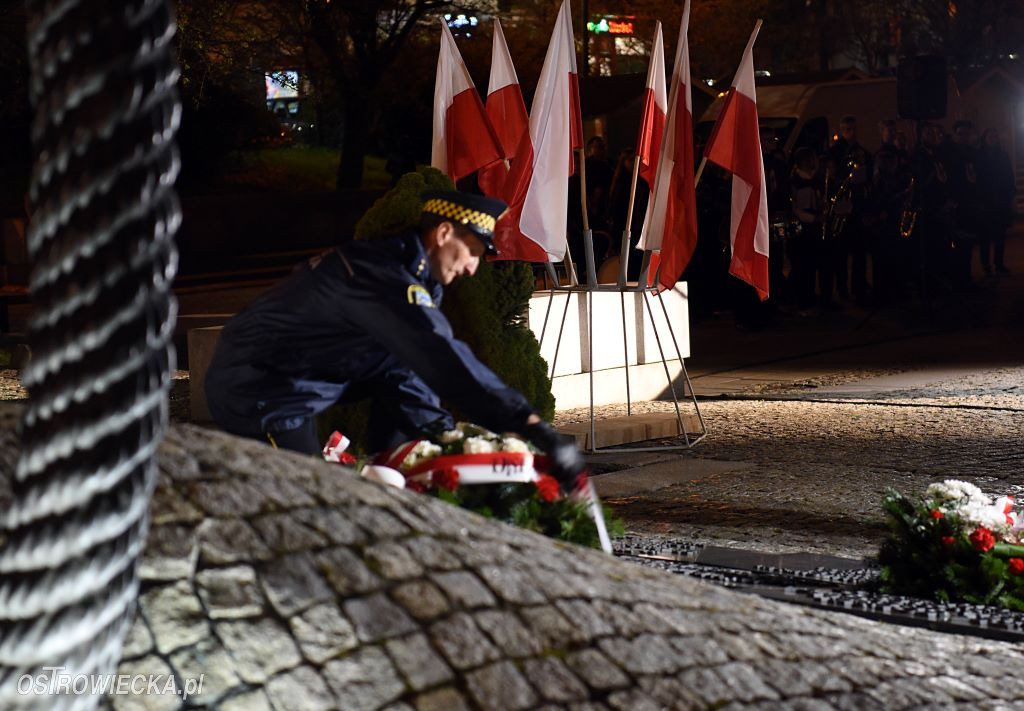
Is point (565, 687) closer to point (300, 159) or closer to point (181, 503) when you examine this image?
point (181, 503)

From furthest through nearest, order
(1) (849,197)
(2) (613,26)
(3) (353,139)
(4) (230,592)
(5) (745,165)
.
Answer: (2) (613,26)
(3) (353,139)
(1) (849,197)
(5) (745,165)
(4) (230,592)

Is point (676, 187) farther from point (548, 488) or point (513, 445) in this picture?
point (548, 488)

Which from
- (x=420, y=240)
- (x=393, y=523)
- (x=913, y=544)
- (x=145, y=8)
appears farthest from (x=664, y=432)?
(x=145, y=8)

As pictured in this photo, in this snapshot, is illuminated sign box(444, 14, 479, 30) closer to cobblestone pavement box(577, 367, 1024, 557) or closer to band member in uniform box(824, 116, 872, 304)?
band member in uniform box(824, 116, 872, 304)

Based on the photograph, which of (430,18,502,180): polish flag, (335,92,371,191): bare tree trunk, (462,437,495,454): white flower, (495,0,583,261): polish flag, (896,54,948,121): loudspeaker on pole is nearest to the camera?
(462,437,495,454): white flower

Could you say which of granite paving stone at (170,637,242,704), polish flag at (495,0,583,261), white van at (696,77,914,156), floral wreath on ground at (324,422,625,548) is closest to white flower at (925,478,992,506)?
floral wreath on ground at (324,422,625,548)

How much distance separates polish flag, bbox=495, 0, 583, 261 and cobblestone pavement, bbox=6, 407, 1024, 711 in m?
5.49

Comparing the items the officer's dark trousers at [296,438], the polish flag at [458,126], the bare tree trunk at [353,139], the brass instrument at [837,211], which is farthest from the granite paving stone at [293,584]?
the bare tree trunk at [353,139]

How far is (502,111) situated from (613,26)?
38.8m

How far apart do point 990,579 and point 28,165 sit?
98.3 feet

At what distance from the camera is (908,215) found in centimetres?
1930

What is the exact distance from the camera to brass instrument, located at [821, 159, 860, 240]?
18469 mm

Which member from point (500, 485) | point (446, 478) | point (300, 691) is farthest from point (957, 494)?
point (300, 691)

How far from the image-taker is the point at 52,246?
226cm
